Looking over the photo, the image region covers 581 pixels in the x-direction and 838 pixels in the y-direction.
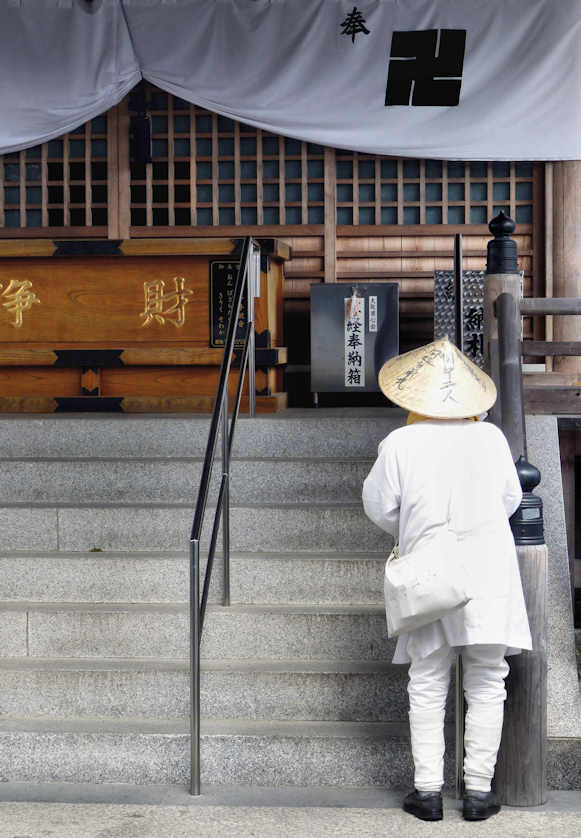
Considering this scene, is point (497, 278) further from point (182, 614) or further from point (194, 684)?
point (194, 684)

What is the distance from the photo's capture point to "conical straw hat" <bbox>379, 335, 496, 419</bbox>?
14.5 feet

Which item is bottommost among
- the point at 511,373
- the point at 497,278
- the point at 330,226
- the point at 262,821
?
the point at 262,821

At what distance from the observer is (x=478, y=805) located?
4.33 m

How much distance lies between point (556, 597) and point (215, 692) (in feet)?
→ 5.57

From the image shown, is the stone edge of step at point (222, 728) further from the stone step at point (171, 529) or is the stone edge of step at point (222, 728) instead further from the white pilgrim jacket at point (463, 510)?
the stone step at point (171, 529)

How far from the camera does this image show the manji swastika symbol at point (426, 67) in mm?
9406

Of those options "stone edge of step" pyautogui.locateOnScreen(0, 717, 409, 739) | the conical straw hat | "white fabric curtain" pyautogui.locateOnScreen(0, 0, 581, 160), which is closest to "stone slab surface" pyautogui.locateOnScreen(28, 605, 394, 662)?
"stone edge of step" pyautogui.locateOnScreen(0, 717, 409, 739)

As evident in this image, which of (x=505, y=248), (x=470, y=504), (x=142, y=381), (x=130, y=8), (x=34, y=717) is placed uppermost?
(x=130, y=8)

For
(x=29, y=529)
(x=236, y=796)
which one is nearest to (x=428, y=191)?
(x=29, y=529)

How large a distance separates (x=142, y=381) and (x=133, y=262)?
0.93 meters

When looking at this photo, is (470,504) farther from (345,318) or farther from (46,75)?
(46,75)

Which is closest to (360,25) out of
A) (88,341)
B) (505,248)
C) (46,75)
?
(46,75)

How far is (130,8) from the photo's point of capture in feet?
31.4

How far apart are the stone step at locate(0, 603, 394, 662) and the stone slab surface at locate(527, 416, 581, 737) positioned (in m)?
0.83
